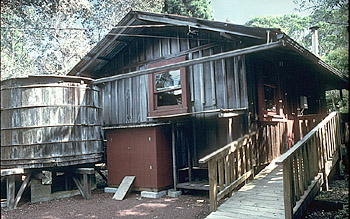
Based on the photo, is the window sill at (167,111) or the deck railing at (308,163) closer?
the deck railing at (308,163)

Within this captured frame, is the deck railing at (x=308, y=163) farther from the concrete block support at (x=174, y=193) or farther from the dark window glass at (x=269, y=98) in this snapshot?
the concrete block support at (x=174, y=193)

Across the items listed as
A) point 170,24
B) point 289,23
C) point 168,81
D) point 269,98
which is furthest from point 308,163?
point 289,23

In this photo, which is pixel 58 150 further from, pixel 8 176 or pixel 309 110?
pixel 309 110

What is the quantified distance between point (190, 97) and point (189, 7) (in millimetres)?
9345

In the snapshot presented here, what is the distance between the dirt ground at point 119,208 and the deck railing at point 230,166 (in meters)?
0.77

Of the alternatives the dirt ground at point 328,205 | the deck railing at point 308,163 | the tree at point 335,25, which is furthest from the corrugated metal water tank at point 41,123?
the tree at point 335,25

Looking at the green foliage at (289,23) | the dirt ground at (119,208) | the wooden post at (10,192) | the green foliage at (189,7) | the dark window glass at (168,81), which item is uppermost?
the green foliage at (289,23)

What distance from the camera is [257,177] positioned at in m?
7.68

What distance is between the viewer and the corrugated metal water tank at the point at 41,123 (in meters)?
8.63

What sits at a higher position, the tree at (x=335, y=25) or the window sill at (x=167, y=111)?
the tree at (x=335, y=25)

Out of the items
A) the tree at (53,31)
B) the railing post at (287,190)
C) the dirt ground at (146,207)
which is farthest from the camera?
the tree at (53,31)

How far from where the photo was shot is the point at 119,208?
26.0 feet

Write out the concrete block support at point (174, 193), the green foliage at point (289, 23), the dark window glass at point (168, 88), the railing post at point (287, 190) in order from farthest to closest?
the green foliage at point (289, 23) → the dark window glass at point (168, 88) → the concrete block support at point (174, 193) → the railing post at point (287, 190)

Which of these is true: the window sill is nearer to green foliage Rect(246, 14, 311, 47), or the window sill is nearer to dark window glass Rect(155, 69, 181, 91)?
dark window glass Rect(155, 69, 181, 91)
